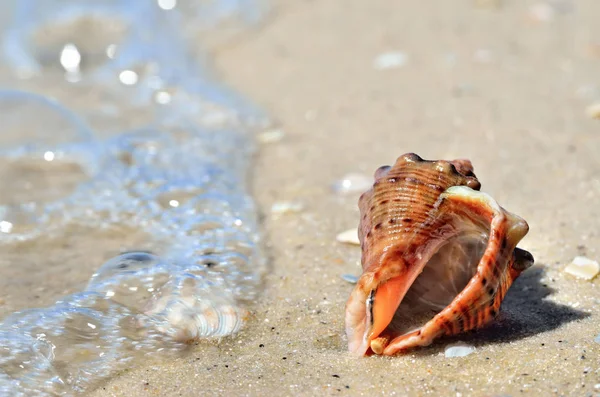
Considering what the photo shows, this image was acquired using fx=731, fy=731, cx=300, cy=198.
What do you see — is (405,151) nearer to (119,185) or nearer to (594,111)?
(594,111)

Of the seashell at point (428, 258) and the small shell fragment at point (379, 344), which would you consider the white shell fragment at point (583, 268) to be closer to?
the seashell at point (428, 258)

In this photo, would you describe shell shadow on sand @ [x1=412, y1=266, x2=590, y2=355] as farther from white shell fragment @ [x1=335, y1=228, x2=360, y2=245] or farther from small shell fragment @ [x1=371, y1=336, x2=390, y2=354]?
white shell fragment @ [x1=335, y1=228, x2=360, y2=245]

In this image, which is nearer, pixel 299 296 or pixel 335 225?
pixel 299 296

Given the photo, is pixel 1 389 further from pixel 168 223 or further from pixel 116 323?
pixel 168 223

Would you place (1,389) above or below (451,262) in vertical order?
below

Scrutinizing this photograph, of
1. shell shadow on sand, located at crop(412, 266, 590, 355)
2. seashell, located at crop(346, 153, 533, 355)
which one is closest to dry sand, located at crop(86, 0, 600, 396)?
shell shadow on sand, located at crop(412, 266, 590, 355)

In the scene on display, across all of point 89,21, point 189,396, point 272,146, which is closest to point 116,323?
point 189,396
